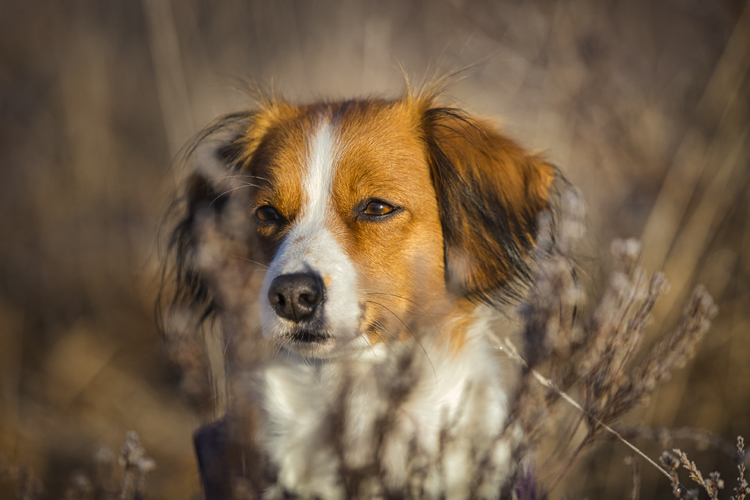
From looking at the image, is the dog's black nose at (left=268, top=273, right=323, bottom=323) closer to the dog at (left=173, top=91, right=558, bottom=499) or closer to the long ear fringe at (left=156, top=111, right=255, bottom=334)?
the dog at (left=173, top=91, right=558, bottom=499)

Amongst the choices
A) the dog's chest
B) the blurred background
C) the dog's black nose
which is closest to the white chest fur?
the dog's chest

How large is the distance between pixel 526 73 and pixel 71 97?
4.12 metres

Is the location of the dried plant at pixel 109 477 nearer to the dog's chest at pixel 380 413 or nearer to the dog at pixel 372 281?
the dog at pixel 372 281

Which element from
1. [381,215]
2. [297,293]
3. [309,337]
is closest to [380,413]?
[309,337]

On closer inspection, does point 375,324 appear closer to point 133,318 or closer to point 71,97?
point 133,318

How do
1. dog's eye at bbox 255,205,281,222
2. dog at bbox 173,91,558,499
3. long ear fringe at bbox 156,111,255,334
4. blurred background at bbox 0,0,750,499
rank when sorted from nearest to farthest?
dog at bbox 173,91,558,499 → dog's eye at bbox 255,205,281,222 → long ear fringe at bbox 156,111,255,334 → blurred background at bbox 0,0,750,499

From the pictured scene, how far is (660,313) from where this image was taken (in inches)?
137

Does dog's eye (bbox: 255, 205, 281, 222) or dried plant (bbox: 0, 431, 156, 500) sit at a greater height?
dog's eye (bbox: 255, 205, 281, 222)

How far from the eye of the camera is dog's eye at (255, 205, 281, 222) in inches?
79.4

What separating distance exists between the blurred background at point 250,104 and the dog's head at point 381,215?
0.42 m

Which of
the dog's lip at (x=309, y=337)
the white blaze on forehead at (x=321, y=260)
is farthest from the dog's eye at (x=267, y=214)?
the dog's lip at (x=309, y=337)

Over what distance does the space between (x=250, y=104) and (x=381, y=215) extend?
1.19m

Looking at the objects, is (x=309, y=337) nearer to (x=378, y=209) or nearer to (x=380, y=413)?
(x=380, y=413)

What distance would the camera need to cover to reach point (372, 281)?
1.77 metres
